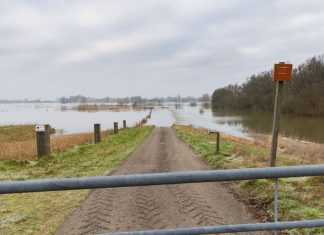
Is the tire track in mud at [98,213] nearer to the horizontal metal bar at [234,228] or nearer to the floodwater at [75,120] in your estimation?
the horizontal metal bar at [234,228]

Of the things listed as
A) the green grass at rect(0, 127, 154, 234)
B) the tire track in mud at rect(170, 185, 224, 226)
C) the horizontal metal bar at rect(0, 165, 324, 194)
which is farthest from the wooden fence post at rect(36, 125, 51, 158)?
the horizontal metal bar at rect(0, 165, 324, 194)

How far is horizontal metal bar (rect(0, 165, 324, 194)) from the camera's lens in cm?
203

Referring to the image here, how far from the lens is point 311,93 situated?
66.6m

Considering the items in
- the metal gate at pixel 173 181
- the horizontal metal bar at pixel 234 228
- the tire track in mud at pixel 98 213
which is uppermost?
the metal gate at pixel 173 181

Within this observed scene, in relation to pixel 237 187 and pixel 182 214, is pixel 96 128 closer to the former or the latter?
pixel 237 187

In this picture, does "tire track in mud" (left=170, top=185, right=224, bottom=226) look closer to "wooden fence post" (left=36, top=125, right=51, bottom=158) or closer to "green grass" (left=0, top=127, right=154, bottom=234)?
"green grass" (left=0, top=127, right=154, bottom=234)

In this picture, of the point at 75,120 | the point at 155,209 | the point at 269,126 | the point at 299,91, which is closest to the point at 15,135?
the point at 75,120

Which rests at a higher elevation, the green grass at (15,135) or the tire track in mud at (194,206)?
the tire track in mud at (194,206)

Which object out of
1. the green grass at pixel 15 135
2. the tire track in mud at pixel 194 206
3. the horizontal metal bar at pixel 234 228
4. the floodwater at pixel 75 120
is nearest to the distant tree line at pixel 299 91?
the floodwater at pixel 75 120

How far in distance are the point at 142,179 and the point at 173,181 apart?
0.63ft

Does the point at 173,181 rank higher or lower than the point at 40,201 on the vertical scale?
higher

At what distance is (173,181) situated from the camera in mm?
2102

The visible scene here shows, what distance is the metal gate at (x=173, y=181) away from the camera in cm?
204

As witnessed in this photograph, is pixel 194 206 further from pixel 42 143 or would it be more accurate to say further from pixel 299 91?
pixel 299 91
